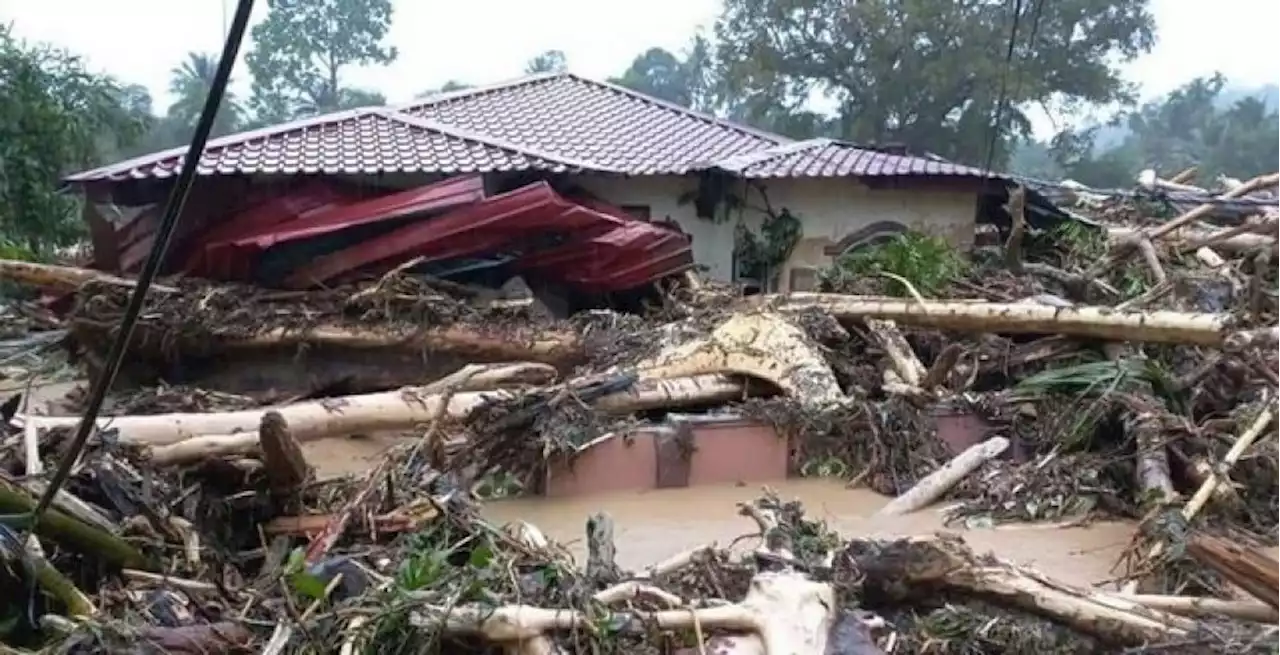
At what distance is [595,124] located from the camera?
1505cm

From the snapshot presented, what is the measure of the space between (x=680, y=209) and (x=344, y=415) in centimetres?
714

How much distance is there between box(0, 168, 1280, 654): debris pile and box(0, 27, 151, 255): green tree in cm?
262

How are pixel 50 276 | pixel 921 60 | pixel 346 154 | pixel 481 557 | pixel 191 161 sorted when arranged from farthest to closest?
pixel 921 60, pixel 346 154, pixel 50 276, pixel 481 557, pixel 191 161

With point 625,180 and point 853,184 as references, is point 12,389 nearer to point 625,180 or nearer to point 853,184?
point 625,180

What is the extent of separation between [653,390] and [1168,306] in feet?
13.4

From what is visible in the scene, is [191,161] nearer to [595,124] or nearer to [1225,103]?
[595,124]

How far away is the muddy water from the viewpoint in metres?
5.73

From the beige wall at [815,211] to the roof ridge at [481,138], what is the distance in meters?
0.85

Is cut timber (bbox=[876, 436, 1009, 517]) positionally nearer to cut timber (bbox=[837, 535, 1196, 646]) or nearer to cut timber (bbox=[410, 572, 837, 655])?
cut timber (bbox=[837, 535, 1196, 646])

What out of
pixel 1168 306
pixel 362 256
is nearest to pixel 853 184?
pixel 1168 306

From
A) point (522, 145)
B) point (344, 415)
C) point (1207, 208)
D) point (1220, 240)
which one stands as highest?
point (522, 145)

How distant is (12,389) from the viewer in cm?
1072

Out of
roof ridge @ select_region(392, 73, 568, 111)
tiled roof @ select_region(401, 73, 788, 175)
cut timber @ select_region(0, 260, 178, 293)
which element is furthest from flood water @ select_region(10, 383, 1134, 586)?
roof ridge @ select_region(392, 73, 568, 111)

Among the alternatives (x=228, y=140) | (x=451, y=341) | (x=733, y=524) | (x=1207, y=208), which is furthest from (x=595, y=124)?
(x=733, y=524)
